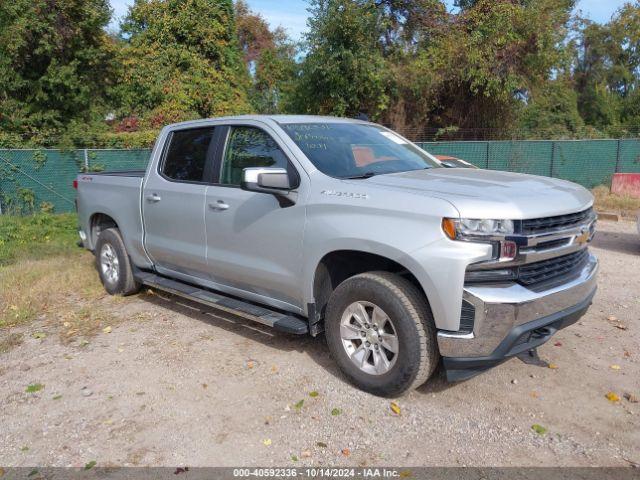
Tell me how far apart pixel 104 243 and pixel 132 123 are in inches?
565

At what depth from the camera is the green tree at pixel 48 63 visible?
49.7 ft

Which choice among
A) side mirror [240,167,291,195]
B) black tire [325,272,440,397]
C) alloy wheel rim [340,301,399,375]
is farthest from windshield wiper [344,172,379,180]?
alloy wheel rim [340,301,399,375]

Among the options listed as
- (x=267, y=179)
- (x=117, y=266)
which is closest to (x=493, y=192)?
(x=267, y=179)

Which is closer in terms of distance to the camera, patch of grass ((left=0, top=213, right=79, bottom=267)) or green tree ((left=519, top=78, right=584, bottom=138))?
patch of grass ((left=0, top=213, right=79, bottom=267))

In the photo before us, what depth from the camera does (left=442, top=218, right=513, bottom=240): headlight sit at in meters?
3.44

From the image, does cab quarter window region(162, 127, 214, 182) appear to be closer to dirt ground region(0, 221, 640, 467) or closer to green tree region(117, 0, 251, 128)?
dirt ground region(0, 221, 640, 467)

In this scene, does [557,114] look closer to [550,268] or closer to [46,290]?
[46,290]

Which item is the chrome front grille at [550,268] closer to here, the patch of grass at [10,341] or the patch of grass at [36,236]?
the patch of grass at [10,341]

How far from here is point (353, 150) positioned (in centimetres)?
473

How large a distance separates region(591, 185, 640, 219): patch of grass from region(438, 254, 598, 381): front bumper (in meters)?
9.93

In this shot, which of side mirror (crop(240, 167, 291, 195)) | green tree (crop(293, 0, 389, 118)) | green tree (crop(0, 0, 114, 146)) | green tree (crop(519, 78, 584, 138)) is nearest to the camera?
side mirror (crop(240, 167, 291, 195))

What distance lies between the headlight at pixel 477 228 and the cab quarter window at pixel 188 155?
104 inches

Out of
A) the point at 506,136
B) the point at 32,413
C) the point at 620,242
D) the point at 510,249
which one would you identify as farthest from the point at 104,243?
the point at 506,136

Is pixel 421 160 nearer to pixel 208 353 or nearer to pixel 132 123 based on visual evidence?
pixel 208 353
